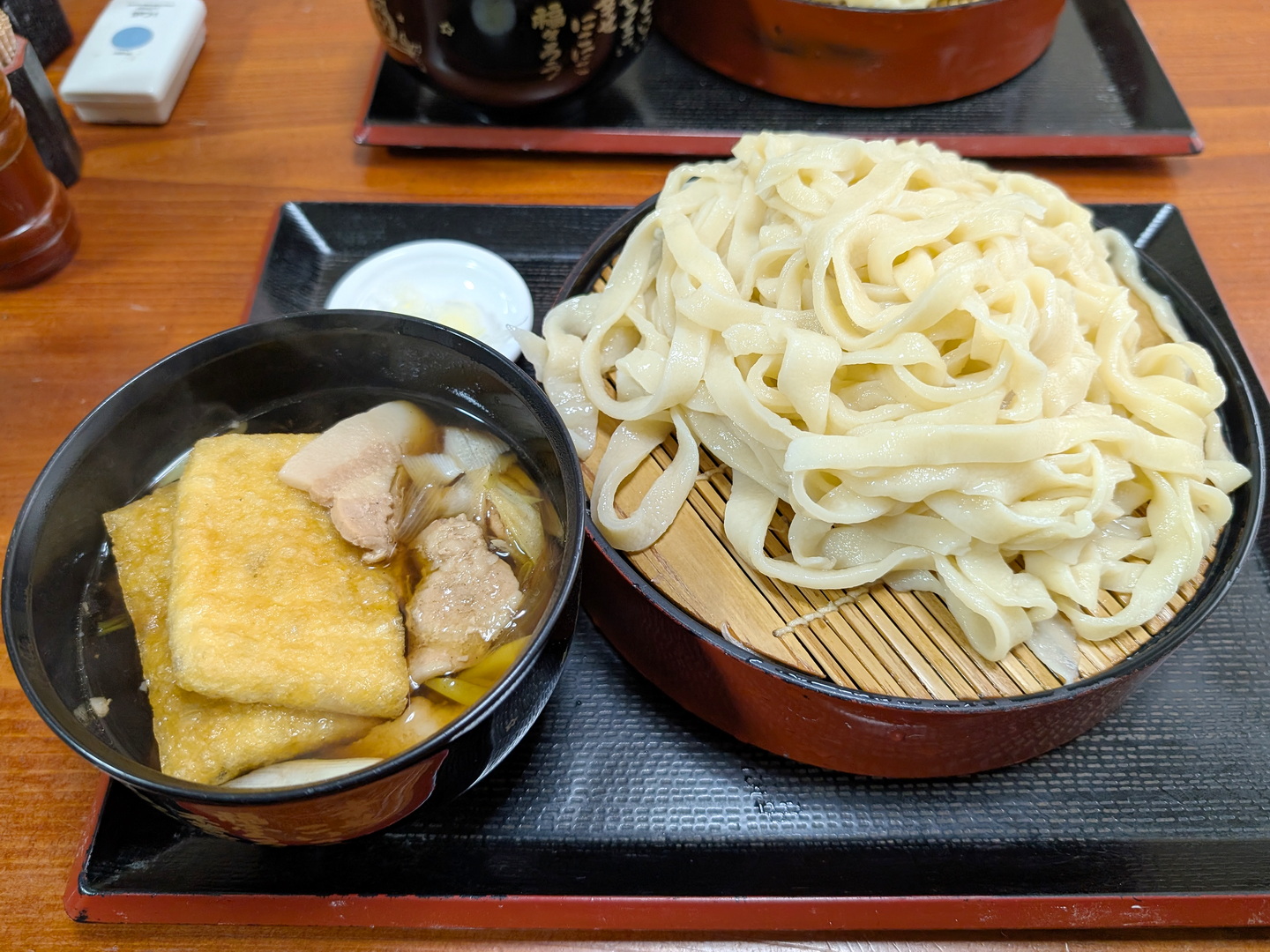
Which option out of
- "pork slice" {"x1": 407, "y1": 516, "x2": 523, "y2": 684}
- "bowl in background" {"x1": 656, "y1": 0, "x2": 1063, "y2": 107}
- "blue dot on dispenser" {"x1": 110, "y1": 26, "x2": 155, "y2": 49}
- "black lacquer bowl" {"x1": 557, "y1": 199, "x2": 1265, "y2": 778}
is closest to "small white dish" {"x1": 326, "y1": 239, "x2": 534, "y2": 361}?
"pork slice" {"x1": 407, "y1": 516, "x2": 523, "y2": 684}

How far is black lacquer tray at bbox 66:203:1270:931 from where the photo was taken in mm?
1263

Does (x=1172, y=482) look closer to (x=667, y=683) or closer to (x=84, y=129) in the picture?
(x=667, y=683)

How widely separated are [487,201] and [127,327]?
3.37 feet

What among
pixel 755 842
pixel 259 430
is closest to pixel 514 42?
pixel 259 430

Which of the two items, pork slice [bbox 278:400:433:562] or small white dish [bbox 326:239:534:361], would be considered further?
small white dish [bbox 326:239:534:361]

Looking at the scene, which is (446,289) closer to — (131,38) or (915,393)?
(915,393)

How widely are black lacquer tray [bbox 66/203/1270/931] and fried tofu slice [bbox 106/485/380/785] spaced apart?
296mm

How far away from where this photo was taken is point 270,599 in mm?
1159

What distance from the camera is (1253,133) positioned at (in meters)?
2.55

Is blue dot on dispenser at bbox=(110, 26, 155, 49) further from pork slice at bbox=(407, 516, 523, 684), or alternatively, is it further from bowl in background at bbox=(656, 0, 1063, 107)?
pork slice at bbox=(407, 516, 523, 684)

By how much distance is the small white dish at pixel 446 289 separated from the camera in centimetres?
196

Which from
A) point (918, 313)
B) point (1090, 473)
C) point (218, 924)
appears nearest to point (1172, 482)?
point (1090, 473)

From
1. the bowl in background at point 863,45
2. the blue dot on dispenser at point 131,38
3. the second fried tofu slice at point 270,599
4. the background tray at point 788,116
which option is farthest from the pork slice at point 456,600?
the blue dot on dispenser at point 131,38

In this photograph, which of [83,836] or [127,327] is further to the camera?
[127,327]
